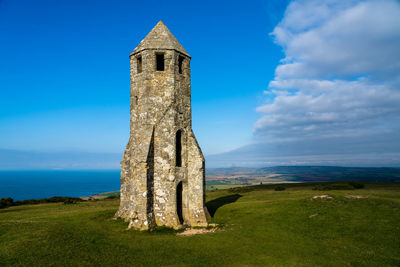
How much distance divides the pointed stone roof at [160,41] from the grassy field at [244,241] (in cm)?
1473

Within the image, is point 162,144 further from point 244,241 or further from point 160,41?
point 244,241

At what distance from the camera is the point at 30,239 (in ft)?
42.6

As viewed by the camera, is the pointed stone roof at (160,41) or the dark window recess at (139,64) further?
the dark window recess at (139,64)

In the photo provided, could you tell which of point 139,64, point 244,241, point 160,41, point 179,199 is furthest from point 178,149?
point 160,41

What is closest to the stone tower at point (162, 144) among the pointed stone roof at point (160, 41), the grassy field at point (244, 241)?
the pointed stone roof at point (160, 41)

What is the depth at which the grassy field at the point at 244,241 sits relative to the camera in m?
11.8

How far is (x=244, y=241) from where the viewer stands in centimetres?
1493

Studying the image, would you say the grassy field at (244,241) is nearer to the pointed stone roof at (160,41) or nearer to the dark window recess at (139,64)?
the dark window recess at (139,64)

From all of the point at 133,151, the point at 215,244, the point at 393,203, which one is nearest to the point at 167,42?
the point at 133,151

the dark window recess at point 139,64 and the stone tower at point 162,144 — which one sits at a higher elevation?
the dark window recess at point 139,64

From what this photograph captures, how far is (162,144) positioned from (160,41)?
8904 millimetres

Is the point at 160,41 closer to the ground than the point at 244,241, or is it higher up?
higher up

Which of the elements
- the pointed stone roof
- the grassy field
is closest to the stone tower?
the pointed stone roof

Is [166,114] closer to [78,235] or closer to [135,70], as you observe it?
[135,70]
